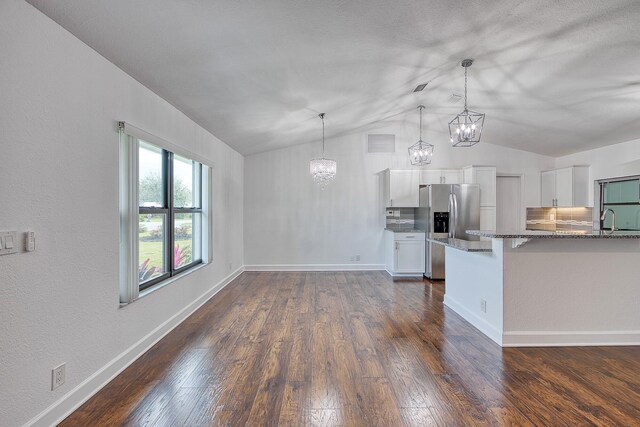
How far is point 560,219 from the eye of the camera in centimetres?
605

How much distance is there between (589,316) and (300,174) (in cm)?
496

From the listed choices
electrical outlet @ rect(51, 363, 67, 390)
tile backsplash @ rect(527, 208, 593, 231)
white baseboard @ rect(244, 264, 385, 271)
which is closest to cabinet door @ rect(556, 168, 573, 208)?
tile backsplash @ rect(527, 208, 593, 231)

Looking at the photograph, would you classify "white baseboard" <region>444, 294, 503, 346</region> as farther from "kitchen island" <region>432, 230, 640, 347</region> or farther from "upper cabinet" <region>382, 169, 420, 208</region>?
"upper cabinet" <region>382, 169, 420, 208</region>

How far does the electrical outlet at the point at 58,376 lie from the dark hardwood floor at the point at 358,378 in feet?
0.75

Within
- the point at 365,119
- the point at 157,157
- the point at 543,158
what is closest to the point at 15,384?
the point at 157,157

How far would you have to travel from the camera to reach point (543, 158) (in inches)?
251

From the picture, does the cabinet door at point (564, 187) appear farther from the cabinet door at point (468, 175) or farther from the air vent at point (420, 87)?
the air vent at point (420, 87)

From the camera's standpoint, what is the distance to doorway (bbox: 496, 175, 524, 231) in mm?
6340

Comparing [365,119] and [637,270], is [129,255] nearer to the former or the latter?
[365,119]

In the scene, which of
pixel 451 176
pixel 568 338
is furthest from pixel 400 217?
pixel 568 338

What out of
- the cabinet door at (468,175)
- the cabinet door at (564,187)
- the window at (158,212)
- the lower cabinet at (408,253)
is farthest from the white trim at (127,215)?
the cabinet door at (564,187)

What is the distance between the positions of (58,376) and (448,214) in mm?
5556

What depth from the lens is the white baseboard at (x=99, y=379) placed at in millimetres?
1806

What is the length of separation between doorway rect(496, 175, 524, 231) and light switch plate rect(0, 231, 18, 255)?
7024mm
